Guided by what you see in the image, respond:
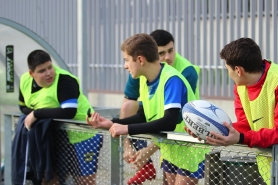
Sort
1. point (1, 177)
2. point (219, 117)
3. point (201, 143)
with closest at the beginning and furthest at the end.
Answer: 1. point (219, 117)
2. point (201, 143)
3. point (1, 177)

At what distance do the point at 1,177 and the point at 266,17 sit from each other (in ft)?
13.6

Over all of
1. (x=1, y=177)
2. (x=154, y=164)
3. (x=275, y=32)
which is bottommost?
(x=1, y=177)

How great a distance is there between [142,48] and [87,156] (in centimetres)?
161

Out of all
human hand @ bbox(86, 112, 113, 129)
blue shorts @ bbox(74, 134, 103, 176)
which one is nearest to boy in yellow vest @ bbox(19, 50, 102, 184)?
blue shorts @ bbox(74, 134, 103, 176)

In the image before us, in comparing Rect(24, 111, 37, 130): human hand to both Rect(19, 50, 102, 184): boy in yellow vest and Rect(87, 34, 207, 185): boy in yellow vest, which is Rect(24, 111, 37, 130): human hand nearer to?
Rect(19, 50, 102, 184): boy in yellow vest

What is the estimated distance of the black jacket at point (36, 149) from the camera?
21.6 feet

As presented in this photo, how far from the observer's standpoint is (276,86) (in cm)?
455

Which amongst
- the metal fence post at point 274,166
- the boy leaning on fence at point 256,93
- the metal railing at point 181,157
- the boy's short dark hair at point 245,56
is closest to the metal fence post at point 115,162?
the metal railing at point 181,157

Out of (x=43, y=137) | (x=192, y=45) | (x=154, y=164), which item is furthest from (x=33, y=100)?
(x=192, y=45)

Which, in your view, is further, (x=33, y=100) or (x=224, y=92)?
(x=224, y=92)

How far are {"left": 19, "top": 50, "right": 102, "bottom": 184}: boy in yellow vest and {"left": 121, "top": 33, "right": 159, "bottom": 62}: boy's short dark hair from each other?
3.51 ft

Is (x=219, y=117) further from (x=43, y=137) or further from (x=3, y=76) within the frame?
(x=3, y=76)

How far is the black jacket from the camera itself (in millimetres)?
6582

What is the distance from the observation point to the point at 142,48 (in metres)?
5.53
